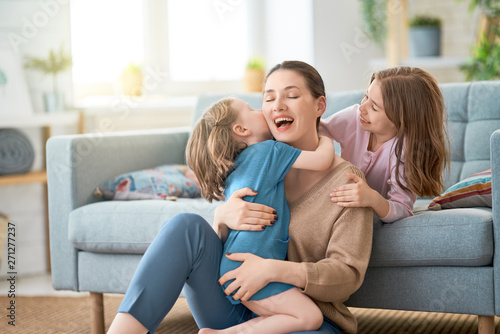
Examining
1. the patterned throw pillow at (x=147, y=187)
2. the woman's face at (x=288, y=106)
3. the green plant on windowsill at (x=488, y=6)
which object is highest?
the green plant on windowsill at (x=488, y=6)

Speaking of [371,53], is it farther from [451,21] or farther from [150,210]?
[150,210]

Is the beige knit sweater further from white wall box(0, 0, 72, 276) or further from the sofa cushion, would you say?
white wall box(0, 0, 72, 276)

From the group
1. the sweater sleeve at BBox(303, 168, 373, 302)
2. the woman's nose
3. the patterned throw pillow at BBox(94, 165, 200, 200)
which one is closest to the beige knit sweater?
the sweater sleeve at BBox(303, 168, 373, 302)

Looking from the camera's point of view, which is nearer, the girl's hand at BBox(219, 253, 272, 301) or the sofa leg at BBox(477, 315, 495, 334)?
the girl's hand at BBox(219, 253, 272, 301)

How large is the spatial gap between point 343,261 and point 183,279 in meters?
0.38

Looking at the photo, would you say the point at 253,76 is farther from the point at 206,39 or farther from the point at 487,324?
the point at 487,324

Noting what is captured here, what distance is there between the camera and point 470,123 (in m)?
2.23

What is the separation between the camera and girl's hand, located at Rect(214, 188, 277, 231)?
150 centimetres

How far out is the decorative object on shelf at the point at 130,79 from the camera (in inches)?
146

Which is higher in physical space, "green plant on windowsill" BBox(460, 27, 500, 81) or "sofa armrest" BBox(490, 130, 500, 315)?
"green plant on windowsill" BBox(460, 27, 500, 81)

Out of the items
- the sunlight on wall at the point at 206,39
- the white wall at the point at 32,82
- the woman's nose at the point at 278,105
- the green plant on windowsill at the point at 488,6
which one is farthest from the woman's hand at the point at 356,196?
the green plant on windowsill at the point at 488,6

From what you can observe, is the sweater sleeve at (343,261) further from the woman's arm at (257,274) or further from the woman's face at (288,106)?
the woman's face at (288,106)

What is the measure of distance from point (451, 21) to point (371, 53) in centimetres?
72

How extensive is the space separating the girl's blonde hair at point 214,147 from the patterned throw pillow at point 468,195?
65 centimetres
